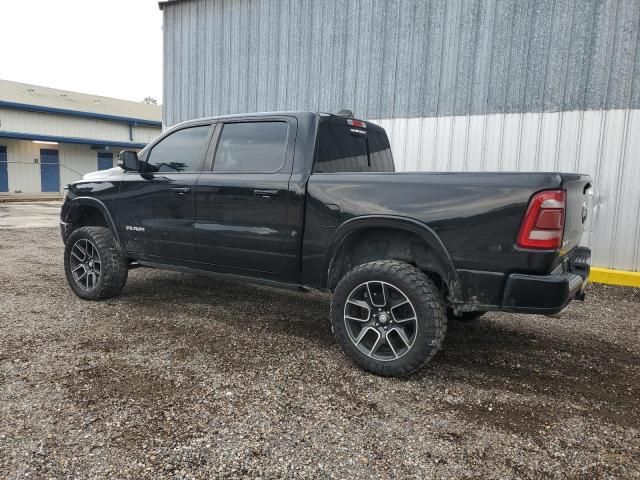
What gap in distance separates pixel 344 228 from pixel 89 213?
337 centimetres

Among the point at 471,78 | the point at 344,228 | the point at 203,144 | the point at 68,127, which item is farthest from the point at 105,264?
the point at 68,127

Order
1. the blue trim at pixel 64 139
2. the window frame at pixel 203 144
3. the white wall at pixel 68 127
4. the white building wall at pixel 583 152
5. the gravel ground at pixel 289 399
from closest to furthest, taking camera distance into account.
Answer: the gravel ground at pixel 289 399 < the window frame at pixel 203 144 < the white building wall at pixel 583 152 < the blue trim at pixel 64 139 < the white wall at pixel 68 127

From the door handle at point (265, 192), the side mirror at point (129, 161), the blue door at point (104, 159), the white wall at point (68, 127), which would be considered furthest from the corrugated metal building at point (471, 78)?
the blue door at point (104, 159)

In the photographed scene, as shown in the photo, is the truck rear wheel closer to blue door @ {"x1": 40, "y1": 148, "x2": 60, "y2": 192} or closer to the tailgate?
the tailgate

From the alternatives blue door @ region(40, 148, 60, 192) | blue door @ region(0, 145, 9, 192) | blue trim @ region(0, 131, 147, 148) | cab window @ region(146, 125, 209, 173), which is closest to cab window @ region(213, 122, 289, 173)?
cab window @ region(146, 125, 209, 173)

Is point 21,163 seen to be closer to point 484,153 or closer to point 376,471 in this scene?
point 484,153

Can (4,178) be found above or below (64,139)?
below

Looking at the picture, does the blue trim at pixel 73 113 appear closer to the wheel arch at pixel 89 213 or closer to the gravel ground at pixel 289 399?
the wheel arch at pixel 89 213

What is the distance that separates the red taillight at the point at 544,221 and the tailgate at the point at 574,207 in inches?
4.1

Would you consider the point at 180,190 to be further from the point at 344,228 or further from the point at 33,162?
the point at 33,162

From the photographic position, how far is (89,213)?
5.16 m

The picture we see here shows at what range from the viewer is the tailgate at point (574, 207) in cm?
281

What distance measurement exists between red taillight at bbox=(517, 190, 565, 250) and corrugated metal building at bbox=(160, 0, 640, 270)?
4733 mm

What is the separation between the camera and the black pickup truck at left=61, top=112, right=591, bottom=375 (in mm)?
2777
